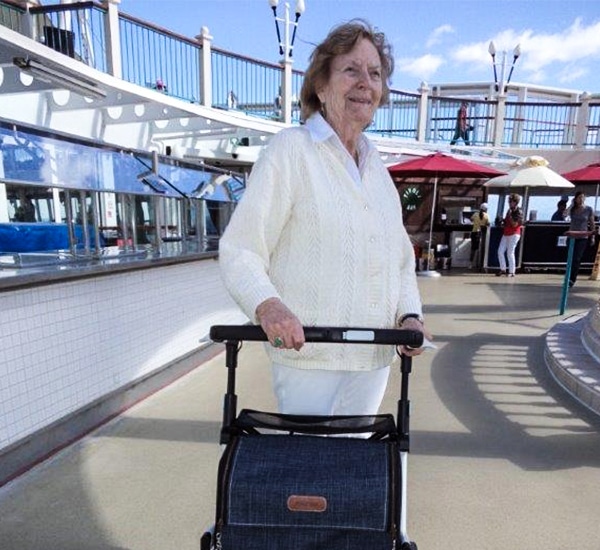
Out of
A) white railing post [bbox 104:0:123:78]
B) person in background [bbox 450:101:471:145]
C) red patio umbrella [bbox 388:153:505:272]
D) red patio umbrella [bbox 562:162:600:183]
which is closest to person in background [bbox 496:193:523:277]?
red patio umbrella [bbox 388:153:505:272]

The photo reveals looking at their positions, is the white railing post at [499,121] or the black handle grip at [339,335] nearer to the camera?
the black handle grip at [339,335]

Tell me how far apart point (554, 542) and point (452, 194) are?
1088cm

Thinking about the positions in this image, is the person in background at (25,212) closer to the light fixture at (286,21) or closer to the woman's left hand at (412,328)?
the woman's left hand at (412,328)

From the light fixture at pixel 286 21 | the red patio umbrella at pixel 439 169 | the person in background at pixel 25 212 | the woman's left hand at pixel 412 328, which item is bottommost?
the woman's left hand at pixel 412 328

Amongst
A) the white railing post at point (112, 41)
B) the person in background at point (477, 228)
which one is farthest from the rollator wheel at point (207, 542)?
the person in background at point (477, 228)

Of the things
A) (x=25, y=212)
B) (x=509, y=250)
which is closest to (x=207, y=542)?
(x=25, y=212)

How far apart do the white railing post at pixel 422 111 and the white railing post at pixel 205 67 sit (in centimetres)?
749

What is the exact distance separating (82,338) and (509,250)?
8.03 m

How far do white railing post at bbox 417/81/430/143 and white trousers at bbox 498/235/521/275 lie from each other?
5.80 meters

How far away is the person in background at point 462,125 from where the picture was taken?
14.0 m

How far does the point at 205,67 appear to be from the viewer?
7.86m

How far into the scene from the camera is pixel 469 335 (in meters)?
4.68

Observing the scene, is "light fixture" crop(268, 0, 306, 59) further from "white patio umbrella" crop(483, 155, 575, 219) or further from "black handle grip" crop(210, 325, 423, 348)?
"black handle grip" crop(210, 325, 423, 348)

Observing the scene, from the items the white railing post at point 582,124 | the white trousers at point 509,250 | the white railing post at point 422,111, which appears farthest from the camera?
the white railing post at point 582,124
